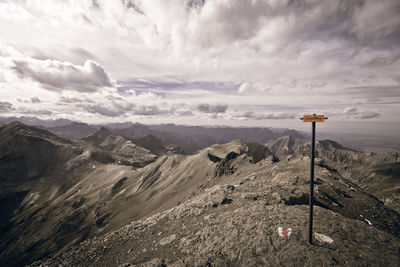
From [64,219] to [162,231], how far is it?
324 feet

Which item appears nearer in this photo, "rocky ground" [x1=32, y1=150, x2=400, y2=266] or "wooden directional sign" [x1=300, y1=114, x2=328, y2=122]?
"wooden directional sign" [x1=300, y1=114, x2=328, y2=122]

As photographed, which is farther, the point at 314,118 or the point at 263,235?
the point at 263,235

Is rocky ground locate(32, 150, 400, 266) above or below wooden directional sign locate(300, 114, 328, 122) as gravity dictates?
below

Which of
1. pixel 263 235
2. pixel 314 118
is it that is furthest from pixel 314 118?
pixel 263 235

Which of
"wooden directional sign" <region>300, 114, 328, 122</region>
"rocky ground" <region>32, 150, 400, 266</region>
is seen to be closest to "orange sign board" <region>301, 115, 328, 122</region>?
"wooden directional sign" <region>300, 114, 328, 122</region>

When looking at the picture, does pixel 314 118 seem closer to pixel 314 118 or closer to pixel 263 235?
pixel 314 118

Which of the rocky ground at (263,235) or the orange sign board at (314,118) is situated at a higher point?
the orange sign board at (314,118)

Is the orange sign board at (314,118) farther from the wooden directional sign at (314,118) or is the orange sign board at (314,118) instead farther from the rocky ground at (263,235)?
the rocky ground at (263,235)

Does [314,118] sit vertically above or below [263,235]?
above

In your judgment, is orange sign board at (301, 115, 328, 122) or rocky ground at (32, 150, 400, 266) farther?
rocky ground at (32, 150, 400, 266)

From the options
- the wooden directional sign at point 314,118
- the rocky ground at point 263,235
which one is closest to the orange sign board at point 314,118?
the wooden directional sign at point 314,118

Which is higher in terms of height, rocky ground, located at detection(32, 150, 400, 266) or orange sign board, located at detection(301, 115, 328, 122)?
orange sign board, located at detection(301, 115, 328, 122)

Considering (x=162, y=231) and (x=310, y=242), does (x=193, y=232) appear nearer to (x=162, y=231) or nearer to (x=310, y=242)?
(x=162, y=231)

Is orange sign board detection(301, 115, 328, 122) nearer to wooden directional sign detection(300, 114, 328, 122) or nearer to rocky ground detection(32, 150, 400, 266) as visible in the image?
wooden directional sign detection(300, 114, 328, 122)
